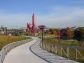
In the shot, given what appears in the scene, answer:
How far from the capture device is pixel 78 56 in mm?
24078

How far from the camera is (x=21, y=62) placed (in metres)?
23.3

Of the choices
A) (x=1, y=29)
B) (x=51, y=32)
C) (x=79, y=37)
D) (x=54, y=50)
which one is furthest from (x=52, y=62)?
(x=1, y=29)

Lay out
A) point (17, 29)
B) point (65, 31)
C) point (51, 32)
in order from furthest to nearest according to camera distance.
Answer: point (17, 29)
point (51, 32)
point (65, 31)

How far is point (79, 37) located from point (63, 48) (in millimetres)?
62080

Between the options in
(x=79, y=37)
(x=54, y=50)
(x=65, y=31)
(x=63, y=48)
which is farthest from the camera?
(x=65, y=31)

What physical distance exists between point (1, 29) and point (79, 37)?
108524mm

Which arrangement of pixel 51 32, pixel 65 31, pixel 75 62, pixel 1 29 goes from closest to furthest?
pixel 75 62
pixel 65 31
pixel 51 32
pixel 1 29

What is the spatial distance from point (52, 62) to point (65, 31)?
113164mm

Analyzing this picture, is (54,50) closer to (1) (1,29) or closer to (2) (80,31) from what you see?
(2) (80,31)

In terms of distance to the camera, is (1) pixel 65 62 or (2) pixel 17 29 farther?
(2) pixel 17 29

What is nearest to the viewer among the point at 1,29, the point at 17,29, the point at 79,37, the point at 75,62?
the point at 75,62

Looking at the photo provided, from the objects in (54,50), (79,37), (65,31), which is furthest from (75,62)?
(65,31)

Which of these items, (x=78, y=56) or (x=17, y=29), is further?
(x=17, y=29)

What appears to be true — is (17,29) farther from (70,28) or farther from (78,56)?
(78,56)
